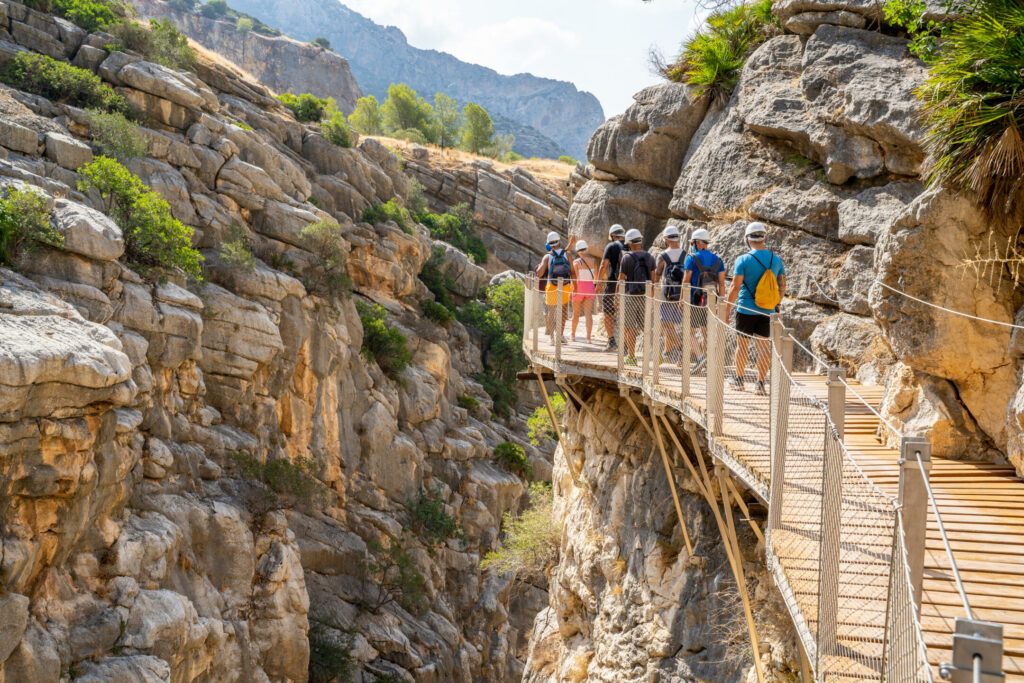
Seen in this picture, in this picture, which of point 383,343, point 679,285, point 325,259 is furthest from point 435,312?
point 679,285

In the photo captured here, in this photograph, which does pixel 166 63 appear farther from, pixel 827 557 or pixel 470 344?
pixel 827 557

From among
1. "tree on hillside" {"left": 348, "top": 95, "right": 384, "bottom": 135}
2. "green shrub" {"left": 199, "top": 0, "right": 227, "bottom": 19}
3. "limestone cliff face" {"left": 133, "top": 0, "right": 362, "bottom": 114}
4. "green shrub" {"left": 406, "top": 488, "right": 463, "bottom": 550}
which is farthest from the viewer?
"green shrub" {"left": 199, "top": 0, "right": 227, "bottom": 19}

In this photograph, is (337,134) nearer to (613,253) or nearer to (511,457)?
(511,457)

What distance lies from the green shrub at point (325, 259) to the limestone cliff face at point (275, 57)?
8611cm

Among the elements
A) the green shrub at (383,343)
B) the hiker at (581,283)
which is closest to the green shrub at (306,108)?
the green shrub at (383,343)

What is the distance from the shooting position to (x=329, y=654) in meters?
26.8

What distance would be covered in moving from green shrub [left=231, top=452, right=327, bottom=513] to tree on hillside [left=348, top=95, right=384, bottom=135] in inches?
1882

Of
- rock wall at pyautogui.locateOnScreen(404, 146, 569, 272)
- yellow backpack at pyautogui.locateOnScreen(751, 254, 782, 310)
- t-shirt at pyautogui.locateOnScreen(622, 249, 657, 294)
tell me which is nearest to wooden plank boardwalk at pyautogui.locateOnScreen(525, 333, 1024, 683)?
yellow backpack at pyautogui.locateOnScreen(751, 254, 782, 310)

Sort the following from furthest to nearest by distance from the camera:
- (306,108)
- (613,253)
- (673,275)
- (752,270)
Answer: (306,108) → (613,253) → (673,275) → (752,270)

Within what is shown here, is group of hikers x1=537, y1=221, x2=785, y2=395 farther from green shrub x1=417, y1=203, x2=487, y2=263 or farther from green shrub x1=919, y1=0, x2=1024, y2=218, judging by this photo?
green shrub x1=417, y1=203, x2=487, y2=263

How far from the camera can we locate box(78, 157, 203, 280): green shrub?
25.6 m

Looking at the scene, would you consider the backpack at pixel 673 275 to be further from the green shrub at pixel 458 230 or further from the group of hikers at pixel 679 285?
the green shrub at pixel 458 230

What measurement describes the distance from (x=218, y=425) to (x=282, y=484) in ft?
8.88

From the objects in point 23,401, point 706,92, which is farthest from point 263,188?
point 706,92
